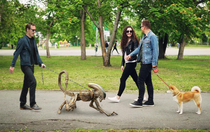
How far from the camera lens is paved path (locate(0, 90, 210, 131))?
4758mm

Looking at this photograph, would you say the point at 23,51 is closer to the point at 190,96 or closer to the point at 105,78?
the point at 190,96

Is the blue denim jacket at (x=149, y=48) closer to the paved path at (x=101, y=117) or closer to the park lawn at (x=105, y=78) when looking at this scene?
the paved path at (x=101, y=117)

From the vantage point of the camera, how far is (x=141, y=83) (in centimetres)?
628

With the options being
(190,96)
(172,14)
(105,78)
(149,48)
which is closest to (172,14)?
(172,14)

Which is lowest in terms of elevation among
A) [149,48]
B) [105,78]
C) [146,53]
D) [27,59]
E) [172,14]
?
[105,78]

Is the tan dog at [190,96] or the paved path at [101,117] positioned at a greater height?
the tan dog at [190,96]

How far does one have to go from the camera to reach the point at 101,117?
5.39 meters

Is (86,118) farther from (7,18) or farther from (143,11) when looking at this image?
(7,18)

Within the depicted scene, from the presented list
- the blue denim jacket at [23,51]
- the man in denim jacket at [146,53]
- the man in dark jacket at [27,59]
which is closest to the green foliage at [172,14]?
the man in denim jacket at [146,53]

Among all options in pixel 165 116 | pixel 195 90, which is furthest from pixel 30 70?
pixel 195 90

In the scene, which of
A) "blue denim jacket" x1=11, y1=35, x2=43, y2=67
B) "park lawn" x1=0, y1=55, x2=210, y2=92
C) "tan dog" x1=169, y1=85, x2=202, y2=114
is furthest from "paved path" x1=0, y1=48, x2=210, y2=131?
"park lawn" x1=0, y1=55, x2=210, y2=92

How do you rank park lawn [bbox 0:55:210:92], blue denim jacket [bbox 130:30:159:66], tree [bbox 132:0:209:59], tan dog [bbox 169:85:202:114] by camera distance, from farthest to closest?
1. tree [bbox 132:0:209:59]
2. park lawn [bbox 0:55:210:92]
3. blue denim jacket [bbox 130:30:159:66]
4. tan dog [bbox 169:85:202:114]

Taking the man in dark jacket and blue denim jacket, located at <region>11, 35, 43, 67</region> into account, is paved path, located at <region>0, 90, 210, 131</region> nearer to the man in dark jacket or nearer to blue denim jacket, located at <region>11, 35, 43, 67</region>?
the man in dark jacket

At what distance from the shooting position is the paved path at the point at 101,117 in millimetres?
4758
